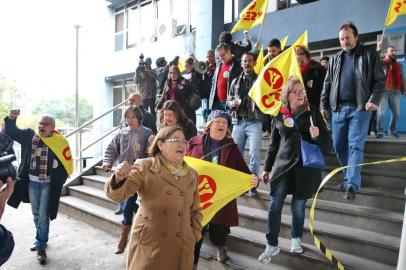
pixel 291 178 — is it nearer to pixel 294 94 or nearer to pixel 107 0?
pixel 294 94

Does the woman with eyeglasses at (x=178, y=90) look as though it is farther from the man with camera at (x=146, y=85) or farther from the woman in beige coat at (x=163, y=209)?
the woman in beige coat at (x=163, y=209)

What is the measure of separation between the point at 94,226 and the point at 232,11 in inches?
357

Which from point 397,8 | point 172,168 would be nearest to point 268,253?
point 172,168

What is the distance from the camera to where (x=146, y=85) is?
808 centimetres

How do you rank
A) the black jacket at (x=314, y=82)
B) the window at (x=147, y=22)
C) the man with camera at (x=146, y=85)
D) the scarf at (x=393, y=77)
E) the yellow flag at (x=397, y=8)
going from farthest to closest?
the window at (x=147, y=22) → the man with camera at (x=146, y=85) → the scarf at (x=393, y=77) → the black jacket at (x=314, y=82) → the yellow flag at (x=397, y=8)

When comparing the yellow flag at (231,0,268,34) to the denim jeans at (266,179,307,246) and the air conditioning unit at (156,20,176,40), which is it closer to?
the denim jeans at (266,179,307,246)

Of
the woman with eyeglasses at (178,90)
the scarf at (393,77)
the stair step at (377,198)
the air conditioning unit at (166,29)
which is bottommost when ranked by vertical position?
the stair step at (377,198)

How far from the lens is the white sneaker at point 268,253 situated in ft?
11.9

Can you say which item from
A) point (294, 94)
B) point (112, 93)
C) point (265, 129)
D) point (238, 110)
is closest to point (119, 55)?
point (112, 93)

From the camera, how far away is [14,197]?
470cm

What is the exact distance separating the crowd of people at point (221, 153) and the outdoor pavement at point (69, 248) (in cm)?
20

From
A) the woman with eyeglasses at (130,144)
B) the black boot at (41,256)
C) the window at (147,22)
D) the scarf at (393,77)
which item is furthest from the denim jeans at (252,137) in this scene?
the window at (147,22)

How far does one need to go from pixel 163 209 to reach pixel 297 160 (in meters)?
1.67

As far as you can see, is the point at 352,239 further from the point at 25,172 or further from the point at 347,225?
the point at 25,172
